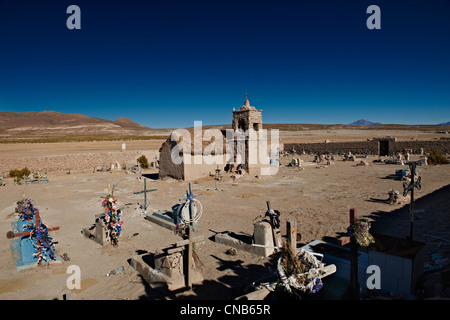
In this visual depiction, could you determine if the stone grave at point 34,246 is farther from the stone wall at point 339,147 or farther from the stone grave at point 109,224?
the stone wall at point 339,147

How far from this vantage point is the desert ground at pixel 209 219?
22.3ft

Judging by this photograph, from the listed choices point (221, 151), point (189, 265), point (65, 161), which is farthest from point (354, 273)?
point (65, 161)

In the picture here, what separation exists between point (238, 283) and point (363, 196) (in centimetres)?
1152

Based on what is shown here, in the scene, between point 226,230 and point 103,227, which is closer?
point 103,227

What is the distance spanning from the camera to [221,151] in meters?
24.8

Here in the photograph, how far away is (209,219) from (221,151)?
13.2 m

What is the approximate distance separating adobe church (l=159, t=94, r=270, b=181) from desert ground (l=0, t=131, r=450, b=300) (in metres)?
1.30

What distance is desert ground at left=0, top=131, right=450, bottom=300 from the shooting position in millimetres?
6797

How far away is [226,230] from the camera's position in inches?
417

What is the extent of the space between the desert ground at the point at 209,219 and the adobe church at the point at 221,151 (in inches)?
51.2

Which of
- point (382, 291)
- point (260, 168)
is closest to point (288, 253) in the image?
point (382, 291)

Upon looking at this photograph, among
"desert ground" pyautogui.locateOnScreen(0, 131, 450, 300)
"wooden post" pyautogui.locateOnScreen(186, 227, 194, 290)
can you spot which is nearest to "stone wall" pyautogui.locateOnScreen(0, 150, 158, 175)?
"desert ground" pyautogui.locateOnScreen(0, 131, 450, 300)

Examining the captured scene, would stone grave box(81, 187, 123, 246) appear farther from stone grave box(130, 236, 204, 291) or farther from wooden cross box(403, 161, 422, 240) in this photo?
wooden cross box(403, 161, 422, 240)

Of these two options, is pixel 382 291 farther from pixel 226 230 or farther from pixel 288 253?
pixel 226 230
